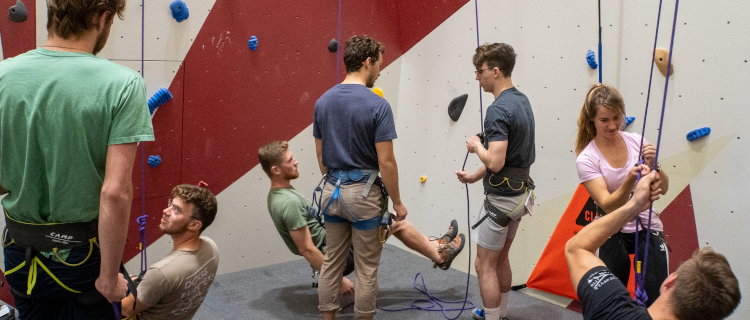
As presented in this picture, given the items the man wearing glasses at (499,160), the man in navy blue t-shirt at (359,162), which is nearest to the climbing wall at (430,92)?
the man wearing glasses at (499,160)

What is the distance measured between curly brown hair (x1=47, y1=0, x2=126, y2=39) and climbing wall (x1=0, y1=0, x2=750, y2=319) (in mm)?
1646

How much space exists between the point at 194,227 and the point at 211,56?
1433 mm

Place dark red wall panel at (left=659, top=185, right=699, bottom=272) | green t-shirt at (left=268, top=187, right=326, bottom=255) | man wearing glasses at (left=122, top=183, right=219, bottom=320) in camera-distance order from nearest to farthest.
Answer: man wearing glasses at (left=122, top=183, right=219, bottom=320)
dark red wall panel at (left=659, top=185, right=699, bottom=272)
green t-shirt at (left=268, top=187, right=326, bottom=255)

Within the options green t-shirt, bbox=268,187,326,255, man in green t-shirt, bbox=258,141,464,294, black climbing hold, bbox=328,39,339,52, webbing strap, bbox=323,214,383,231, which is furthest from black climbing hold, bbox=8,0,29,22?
webbing strap, bbox=323,214,383,231

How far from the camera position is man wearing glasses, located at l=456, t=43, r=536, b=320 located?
2361 millimetres

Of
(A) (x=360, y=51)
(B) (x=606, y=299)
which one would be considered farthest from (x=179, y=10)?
(B) (x=606, y=299)

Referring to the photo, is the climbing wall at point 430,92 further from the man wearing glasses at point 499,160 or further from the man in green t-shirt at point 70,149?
the man in green t-shirt at point 70,149

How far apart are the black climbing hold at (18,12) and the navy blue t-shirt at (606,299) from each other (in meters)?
2.61

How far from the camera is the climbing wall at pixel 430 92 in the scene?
8.11ft

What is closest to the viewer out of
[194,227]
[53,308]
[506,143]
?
[53,308]

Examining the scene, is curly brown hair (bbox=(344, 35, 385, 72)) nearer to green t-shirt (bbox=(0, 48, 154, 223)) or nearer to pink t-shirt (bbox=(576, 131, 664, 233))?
pink t-shirt (bbox=(576, 131, 664, 233))

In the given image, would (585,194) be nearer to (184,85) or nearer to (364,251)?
(364,251)

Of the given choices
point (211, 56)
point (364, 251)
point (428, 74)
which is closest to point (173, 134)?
point (211, 56)

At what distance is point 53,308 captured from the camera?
1442 mm
